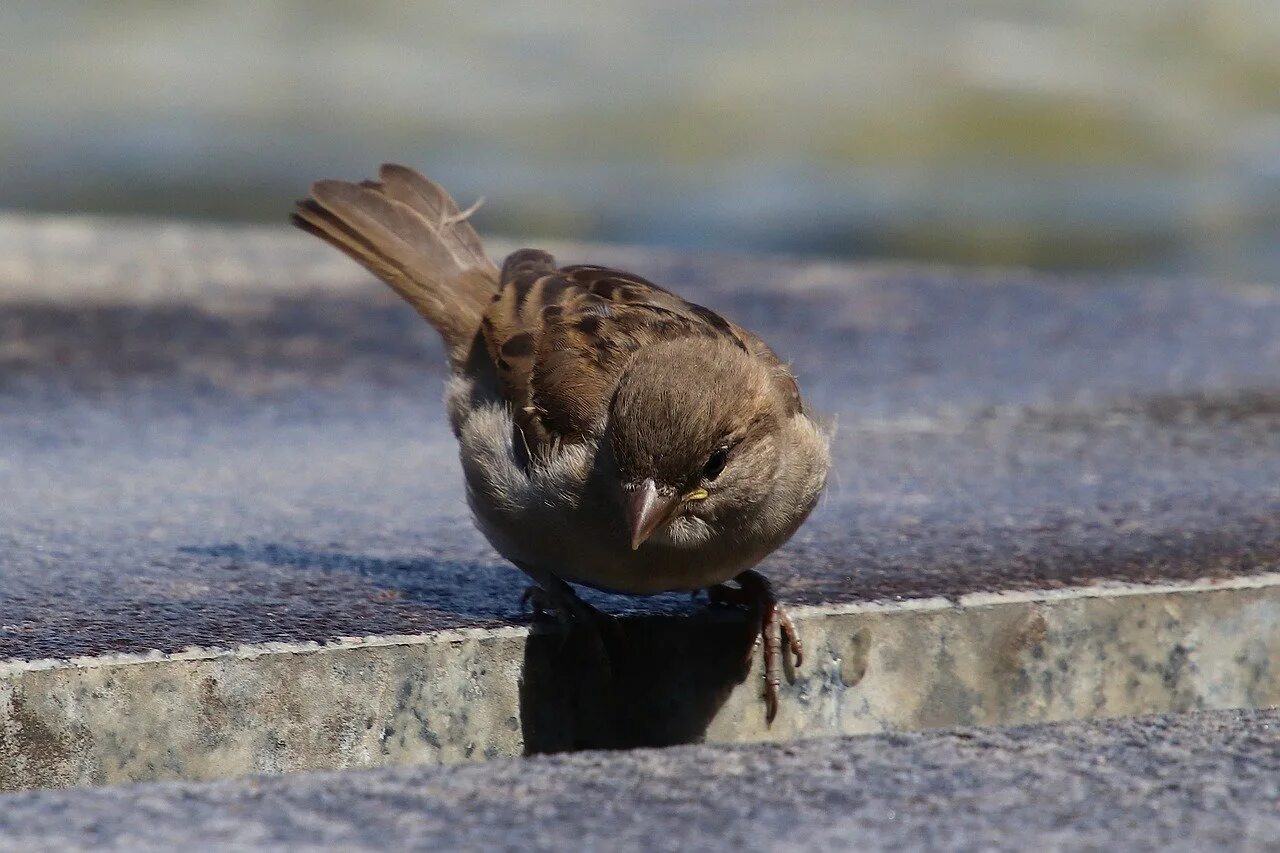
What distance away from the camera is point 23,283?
7016 mm

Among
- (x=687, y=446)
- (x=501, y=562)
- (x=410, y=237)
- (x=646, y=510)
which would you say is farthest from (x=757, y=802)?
(x=410, y=237)

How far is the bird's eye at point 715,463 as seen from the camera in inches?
130

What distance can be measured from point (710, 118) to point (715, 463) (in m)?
13.5

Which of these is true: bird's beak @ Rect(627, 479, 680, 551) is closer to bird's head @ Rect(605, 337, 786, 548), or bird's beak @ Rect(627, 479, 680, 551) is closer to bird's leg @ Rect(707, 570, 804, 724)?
bird's head @ Rect(605, 337, 786, 548)

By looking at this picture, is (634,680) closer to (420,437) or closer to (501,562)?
(501,562)

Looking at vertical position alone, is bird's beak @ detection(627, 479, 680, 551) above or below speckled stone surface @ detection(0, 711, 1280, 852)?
above

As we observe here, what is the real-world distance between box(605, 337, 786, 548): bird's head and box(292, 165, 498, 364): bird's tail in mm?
1118

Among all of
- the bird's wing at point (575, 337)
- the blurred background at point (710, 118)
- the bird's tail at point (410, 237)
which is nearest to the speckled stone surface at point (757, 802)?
the bird's wing at point (575, 337)

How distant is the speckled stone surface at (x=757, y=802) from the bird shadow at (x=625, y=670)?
51 cm

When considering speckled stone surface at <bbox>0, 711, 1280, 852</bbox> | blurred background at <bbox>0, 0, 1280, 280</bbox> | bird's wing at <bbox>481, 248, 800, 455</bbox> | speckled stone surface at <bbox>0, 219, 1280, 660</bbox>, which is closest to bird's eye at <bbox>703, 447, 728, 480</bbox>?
bird's wing at <bbox>481, 248, 800, 455</bbox>

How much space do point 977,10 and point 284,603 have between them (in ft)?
54.8

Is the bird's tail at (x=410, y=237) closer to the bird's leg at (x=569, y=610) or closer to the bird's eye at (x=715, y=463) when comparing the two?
the bird's leg at (x=569, y=610)

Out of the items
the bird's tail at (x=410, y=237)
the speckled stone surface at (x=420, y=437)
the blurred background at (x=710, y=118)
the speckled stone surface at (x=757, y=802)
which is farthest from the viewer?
the blurred background at (x=710, y=118)

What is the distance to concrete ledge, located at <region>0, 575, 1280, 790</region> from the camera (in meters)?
3.01
